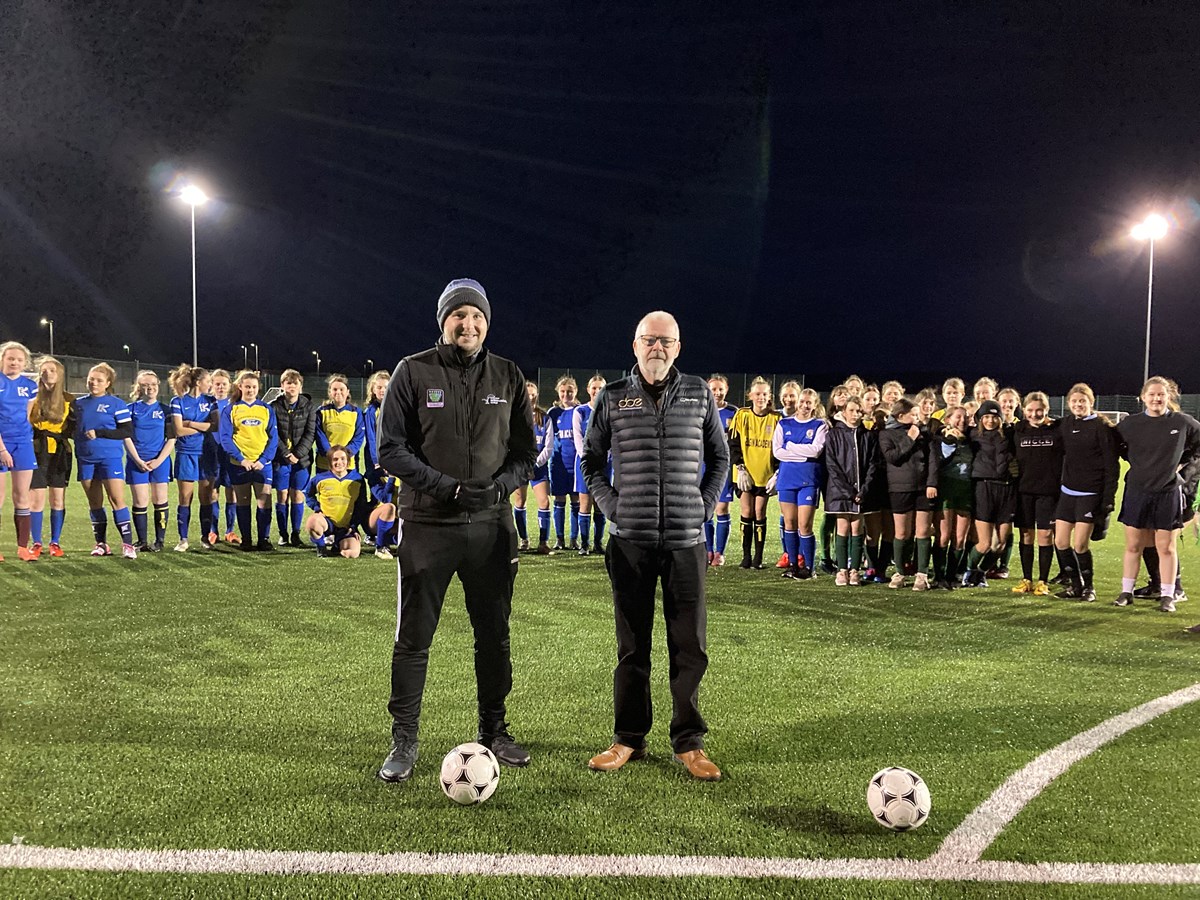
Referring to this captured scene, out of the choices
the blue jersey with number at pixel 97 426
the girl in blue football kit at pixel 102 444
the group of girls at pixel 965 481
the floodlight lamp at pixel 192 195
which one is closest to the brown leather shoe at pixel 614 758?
the group of girls at pixel 965 481

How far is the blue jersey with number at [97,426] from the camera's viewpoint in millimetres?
9094

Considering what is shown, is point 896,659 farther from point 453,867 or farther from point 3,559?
point 3,559

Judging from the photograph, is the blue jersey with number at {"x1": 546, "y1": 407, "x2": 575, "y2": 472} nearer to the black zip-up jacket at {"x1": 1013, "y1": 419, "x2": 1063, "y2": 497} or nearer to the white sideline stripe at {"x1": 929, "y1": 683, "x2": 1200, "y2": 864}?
the black zip-up jacket at {"x1": 1013, "y1": 419, "x2": 1063, "y2": 497}

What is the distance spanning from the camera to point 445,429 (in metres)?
3.74

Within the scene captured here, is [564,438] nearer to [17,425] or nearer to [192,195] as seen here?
[17,425]

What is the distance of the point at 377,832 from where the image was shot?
309cm

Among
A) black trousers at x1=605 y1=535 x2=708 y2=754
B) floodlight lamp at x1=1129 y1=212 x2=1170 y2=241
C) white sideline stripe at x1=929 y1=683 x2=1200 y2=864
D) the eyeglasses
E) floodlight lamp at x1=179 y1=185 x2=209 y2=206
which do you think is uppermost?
floodlight lamp at x1=179 y1=185 x2=209 y2=206

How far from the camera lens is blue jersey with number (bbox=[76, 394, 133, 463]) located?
9.09 meters

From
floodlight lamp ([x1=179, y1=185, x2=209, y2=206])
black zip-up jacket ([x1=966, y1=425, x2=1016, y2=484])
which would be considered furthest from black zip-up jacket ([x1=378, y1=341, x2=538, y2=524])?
floodlight lamp ([x1=179, y1=185, x2=209, y2=206])

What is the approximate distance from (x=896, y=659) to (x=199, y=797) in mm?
4355

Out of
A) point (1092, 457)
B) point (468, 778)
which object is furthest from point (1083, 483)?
point (468, 778)

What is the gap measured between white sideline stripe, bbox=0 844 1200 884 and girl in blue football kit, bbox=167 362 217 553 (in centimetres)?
783

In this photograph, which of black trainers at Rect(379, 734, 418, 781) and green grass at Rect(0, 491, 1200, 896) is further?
black trainers at Rect(379, 734, 418, 781)

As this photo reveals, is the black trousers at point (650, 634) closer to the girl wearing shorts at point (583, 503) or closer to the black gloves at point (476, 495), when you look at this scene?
the black gloves at point (476, 495)
